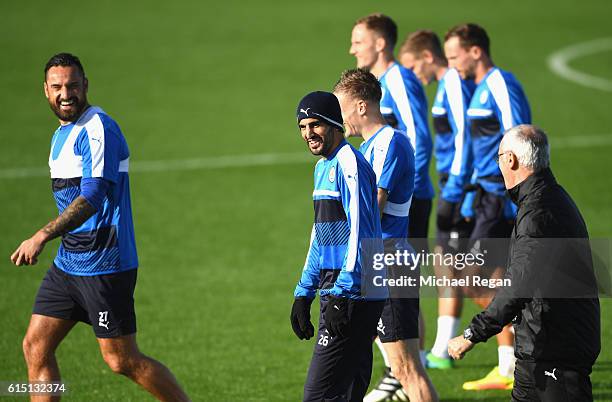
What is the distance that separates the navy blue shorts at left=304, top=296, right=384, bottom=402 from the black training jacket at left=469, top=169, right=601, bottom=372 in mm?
782

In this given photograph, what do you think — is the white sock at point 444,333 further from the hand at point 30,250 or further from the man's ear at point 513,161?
the hand at point 30,250

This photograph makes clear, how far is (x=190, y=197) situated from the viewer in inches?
632

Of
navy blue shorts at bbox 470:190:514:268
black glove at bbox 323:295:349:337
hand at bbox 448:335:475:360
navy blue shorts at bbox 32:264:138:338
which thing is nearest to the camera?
hand at bbox 448:335:475:360

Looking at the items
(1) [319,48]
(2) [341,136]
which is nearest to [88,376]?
(2) [341,136]

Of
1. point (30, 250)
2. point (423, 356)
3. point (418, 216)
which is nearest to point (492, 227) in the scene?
point (418, 216)

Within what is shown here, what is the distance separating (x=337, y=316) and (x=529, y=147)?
61.8 inches

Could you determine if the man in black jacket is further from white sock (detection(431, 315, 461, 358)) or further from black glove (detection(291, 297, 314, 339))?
white sock (detection(431, 315, 461, 358))

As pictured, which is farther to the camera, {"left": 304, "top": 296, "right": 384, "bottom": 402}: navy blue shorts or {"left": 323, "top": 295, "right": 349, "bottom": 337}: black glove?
{"left": 304, "top": 296, "right": 384, "bottom": 402}: navy blue shorts

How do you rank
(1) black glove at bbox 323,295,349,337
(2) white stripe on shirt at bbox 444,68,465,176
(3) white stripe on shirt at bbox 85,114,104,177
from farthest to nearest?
(2) white stripe on shirt at bbox 444,68,465,176 → (3) white stripe on shirt at bbox 85,114,104,177 → (1) black glove at bbox 323,295,349,337

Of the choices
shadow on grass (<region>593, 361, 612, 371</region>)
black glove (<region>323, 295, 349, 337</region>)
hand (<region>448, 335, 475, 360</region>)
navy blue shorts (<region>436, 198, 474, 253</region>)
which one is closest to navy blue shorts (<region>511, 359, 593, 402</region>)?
hand (<region>448, 335, 475, 360</region>)

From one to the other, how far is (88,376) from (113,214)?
250 centimetres

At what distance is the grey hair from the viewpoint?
6324mm

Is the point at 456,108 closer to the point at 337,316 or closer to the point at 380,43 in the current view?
the point at 380,43

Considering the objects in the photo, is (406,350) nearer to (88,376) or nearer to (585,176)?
(88,376)
